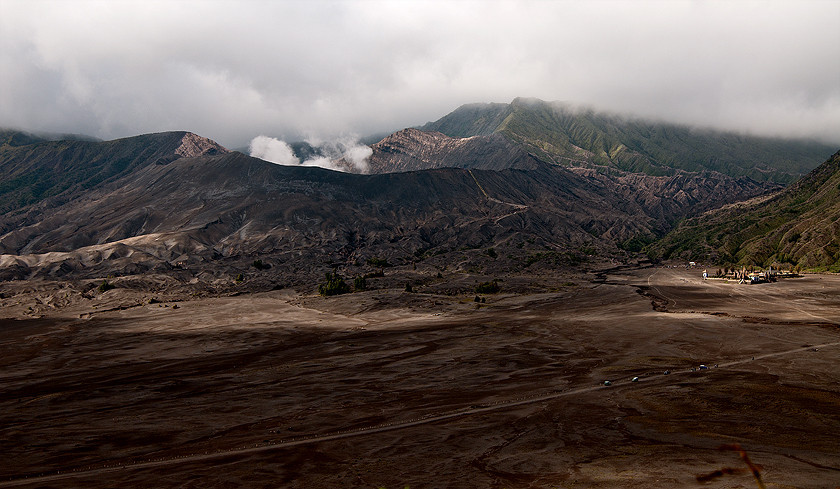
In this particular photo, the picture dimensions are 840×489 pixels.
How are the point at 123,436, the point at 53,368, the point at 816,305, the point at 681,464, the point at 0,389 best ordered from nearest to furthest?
the point at 681,464, the point at 123,436, the point at 0,389, the point at 53,368, the point at 816,305

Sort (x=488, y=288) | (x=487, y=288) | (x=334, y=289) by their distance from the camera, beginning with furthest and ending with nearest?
1. (x=334, y=289)
2. (x=488, y=288)
3. (x=487, y=288)

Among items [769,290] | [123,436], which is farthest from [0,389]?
[769,290]

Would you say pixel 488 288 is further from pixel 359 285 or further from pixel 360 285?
pixel 359 285

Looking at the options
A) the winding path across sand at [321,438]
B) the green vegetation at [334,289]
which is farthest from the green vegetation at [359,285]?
the winding path across sand at [321,438]

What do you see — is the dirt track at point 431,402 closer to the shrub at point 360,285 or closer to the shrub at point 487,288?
the shrub at point 487,288

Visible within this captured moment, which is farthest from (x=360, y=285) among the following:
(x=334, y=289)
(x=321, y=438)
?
(x=321, y=438)

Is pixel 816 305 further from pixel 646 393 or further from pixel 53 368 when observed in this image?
pixel 53 368

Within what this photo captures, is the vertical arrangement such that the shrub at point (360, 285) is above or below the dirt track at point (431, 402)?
above
